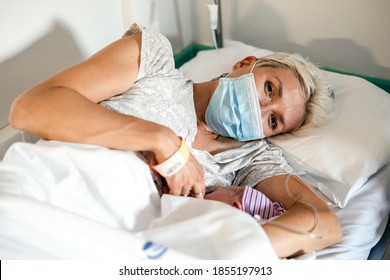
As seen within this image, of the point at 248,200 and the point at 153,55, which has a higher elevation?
the point at 153,55

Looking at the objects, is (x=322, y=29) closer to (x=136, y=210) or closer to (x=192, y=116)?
(x=192, y=116)

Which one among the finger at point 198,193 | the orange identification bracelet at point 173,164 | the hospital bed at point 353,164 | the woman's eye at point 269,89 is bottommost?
the hospital bed at point 353,164

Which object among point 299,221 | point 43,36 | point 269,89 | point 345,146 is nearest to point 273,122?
point 269,89

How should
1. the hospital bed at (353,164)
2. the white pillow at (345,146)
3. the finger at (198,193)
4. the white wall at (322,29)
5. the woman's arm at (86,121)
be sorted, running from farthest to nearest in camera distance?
1. the white wall at (322,29)
2. the white pillow at (345,146)
3. the hospital bed at (353,164)
4. the finger at (198,193)
5. the woman's arm at (86,121)

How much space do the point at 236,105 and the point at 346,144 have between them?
471mm

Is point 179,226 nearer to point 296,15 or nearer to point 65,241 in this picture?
point 65,241

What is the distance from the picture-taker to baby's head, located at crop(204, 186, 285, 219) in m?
1.17

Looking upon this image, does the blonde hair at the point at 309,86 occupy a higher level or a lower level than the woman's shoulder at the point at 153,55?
lower

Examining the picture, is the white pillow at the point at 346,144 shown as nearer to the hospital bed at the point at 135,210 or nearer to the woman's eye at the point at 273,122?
the hospital bed at the point at 135,210

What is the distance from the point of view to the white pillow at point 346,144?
1387 millimetres

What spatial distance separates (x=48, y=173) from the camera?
37.9 inches

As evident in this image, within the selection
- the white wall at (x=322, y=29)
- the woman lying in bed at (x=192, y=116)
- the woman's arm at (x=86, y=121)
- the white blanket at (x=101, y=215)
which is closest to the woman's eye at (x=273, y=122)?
the woman lying in bed at (x=192, y=116)

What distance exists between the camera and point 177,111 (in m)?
1.28

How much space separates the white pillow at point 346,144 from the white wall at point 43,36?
3.13 ft
